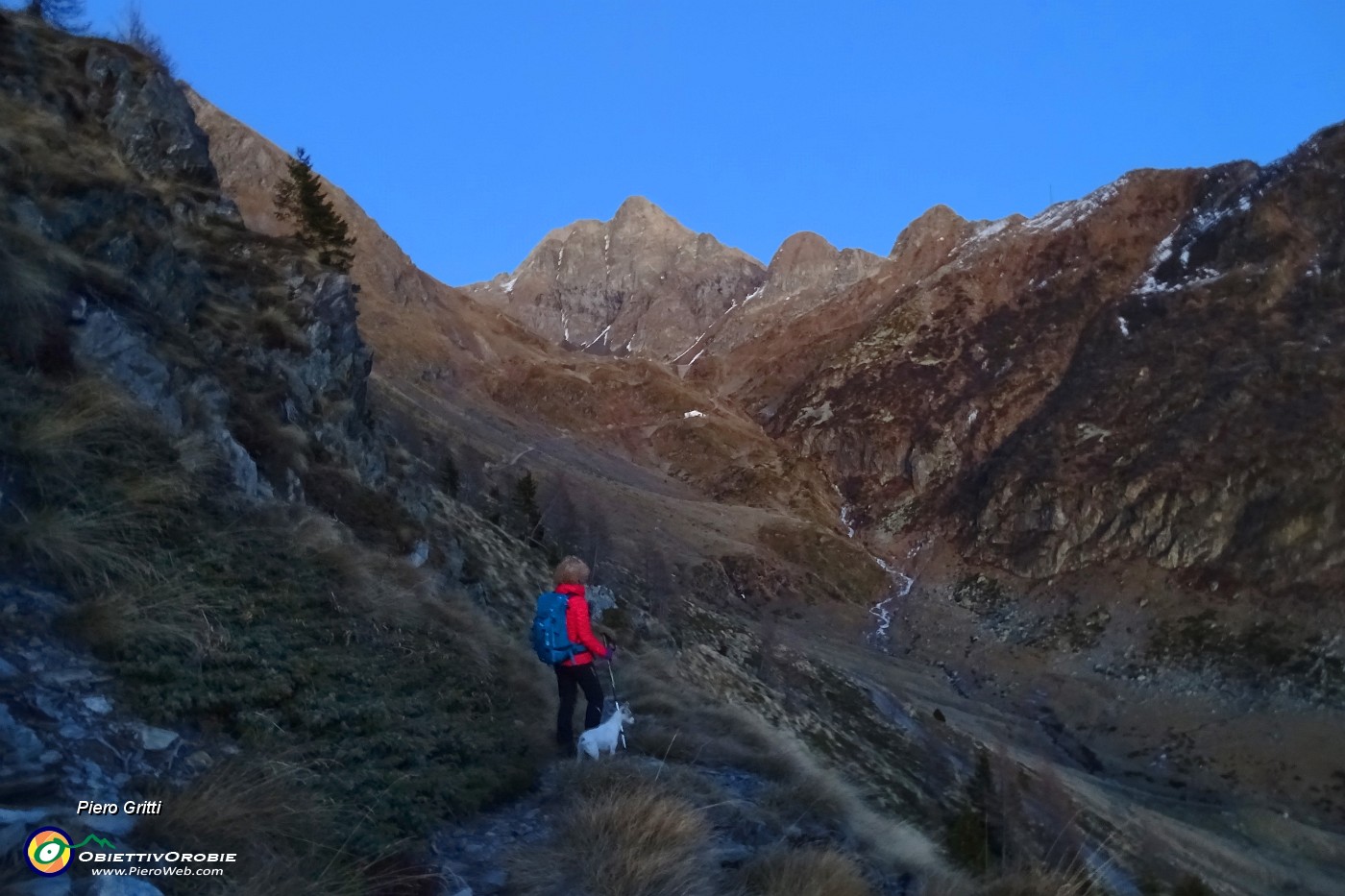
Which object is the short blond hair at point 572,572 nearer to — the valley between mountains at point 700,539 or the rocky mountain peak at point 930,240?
the valley between mountains at point 700,539

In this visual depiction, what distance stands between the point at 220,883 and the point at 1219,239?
11948cm

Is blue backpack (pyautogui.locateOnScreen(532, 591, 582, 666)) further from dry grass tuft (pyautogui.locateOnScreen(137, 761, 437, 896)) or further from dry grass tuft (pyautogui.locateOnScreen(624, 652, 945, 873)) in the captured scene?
dry grass tuft (pyautogui.locateOnScreen(137, 761, 437, 896))

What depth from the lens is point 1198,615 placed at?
69125mm

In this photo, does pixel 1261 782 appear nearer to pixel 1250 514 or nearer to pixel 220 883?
pixel 1250 514

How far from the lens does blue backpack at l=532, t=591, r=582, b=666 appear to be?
852 cm

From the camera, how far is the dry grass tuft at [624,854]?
5.40 m

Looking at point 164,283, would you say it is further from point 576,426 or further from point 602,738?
point 576,426

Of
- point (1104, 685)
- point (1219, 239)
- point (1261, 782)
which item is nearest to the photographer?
point (1261, 782)

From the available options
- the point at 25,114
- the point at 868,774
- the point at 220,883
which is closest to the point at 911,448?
the point at 868,774

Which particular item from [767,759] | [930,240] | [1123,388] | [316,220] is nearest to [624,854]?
[767,759]

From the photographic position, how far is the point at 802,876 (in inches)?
232

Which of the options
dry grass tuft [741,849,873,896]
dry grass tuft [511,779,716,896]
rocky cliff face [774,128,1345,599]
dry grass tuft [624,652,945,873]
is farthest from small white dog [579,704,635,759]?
rocky cliff face [774,128,1345,599]

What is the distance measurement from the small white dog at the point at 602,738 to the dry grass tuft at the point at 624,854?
1390 millimetres

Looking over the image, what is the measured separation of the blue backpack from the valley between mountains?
0.63 meters
